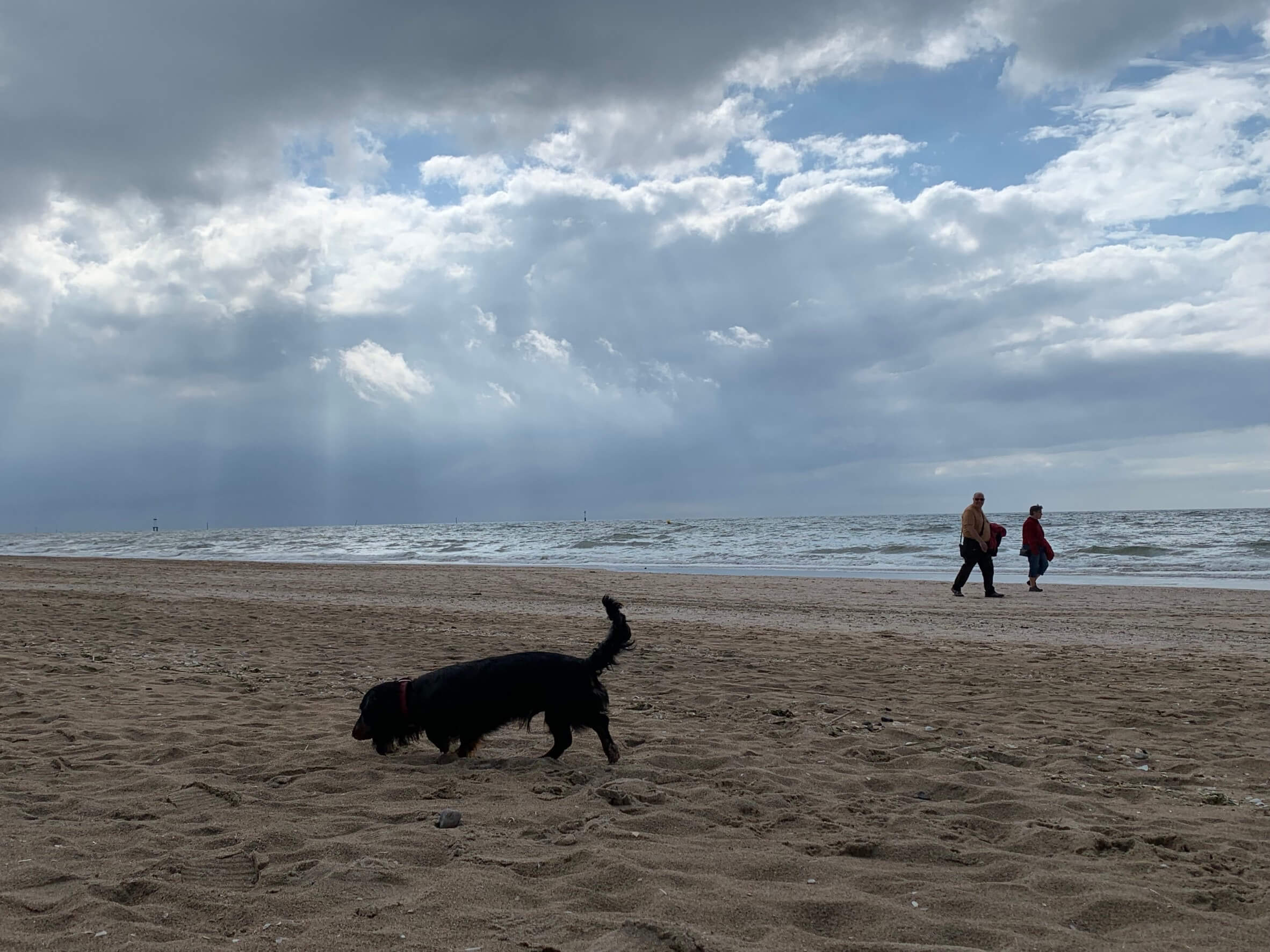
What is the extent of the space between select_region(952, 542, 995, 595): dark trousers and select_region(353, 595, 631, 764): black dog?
12.6 m

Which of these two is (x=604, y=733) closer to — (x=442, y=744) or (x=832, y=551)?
(x=442, y=744)

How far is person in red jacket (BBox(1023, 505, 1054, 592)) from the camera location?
57.5 ft

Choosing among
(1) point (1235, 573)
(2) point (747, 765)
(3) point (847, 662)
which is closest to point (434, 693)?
(2) point (747, 765)

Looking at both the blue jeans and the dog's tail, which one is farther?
the blue jeans

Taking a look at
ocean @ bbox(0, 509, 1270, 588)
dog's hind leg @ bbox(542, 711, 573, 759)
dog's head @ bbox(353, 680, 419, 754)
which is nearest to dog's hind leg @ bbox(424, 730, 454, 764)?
dog's head @ bbox(353, 680, 419, 754)

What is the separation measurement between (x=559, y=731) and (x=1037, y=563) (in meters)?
14.7

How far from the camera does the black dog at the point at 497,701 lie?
552cm

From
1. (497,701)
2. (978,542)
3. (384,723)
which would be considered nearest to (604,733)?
(497,701)

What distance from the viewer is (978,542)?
1664 cm

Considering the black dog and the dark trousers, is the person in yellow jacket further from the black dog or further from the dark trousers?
the black dog

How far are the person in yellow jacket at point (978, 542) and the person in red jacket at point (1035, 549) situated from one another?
1.25 metres

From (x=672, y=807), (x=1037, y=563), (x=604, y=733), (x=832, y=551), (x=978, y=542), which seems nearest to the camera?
(x=672, y=807)

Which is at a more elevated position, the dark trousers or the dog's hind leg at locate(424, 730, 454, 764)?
the dark trousers

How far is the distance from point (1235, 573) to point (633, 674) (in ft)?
62.6
